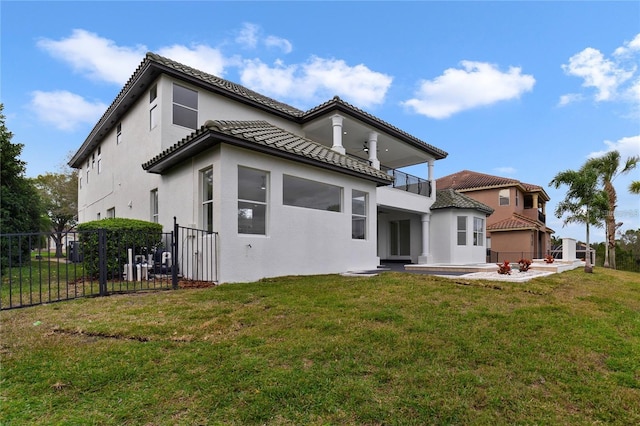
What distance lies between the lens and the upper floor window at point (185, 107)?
1061 centimetres

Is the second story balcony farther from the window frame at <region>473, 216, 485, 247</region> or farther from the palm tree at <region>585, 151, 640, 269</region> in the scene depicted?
the palm tree at <region>585, 151, 640, 269</region>

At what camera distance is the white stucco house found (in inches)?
320

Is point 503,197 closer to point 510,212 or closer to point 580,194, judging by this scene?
point 510,212

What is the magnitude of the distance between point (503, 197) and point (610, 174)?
6.85m

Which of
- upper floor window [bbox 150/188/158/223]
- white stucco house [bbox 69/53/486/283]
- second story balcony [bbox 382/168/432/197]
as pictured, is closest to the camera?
white stucco house [bbox 69/53/486/283]

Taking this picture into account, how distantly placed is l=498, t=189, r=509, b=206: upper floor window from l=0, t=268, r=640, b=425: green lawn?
23301 millimetres

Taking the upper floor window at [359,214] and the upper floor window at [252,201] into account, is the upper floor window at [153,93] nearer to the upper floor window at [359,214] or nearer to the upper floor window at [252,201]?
the upper floor window at [252,201]

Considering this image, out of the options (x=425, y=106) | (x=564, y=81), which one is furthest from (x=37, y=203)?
(x=564, y=81)

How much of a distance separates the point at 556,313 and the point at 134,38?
14.5 metres

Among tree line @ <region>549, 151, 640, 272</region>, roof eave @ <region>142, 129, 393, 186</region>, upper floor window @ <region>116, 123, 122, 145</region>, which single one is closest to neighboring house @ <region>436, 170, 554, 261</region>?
tree line @ <region>549, 151, 640, 272</region>

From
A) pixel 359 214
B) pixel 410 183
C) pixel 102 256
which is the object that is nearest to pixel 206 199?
pixel 102 256

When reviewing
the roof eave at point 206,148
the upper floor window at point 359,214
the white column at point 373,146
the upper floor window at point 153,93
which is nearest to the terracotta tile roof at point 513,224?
the white column at point 373,146

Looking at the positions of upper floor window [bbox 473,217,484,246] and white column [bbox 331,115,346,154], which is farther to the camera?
upper floor window [bbox 473,217,484,246]

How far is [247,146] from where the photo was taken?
8.01 m
